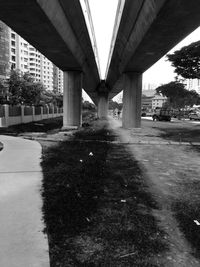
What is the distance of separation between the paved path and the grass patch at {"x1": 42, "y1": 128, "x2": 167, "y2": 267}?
0.16 metres

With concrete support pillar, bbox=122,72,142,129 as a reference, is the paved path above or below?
below

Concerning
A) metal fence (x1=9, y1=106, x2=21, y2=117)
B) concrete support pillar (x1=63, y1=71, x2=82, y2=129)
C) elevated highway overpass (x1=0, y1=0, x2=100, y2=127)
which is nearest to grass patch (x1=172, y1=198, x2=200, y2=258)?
elevated highway overpass (x1=0, y1=0, x2=100, y2=127)

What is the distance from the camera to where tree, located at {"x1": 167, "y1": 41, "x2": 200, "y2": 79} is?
3644 centimetres

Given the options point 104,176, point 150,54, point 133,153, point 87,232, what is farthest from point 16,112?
point 87,232

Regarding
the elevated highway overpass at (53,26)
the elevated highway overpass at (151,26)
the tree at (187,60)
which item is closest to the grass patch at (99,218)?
the elevated highway overpass at (53,26)

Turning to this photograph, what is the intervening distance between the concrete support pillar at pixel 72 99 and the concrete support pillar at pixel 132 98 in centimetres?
456

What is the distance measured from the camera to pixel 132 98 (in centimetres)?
2680

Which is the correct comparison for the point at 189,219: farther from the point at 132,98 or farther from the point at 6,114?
the point at 6,114

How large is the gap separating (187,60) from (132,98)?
49.4 feet

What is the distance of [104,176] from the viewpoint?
759cm

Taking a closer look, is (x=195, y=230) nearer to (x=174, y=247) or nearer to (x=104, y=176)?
(x=174, y=247)

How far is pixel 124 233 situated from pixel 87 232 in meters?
0.55

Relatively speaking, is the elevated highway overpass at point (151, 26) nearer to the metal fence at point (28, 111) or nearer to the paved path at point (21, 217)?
the paved path at point (21, 217)

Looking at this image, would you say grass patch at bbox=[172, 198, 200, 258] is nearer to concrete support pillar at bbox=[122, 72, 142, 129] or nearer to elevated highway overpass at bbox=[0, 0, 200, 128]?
elevated highway overpass at bbox=[0, 0, 200, 128]
